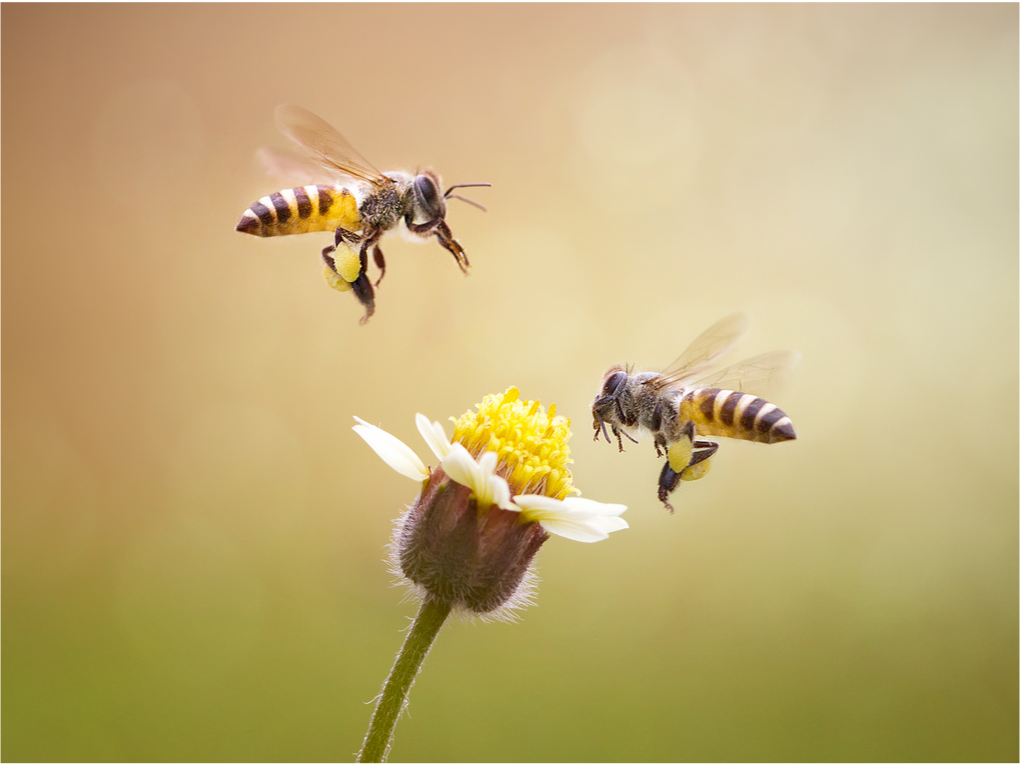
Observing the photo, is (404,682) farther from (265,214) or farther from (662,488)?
(265,214)

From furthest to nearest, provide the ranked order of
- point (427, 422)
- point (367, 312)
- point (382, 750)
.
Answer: point (367, 312)
point (427, 422)
point (382, 750)

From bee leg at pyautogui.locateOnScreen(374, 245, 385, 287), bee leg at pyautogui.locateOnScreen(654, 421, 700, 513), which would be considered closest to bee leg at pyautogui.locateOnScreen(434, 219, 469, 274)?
bee leg at pyautogui.locateOnScreen(374, 245, 385, 287)

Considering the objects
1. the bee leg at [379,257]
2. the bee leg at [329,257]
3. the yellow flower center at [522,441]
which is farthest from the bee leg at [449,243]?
the yellow flower center at [522,441]

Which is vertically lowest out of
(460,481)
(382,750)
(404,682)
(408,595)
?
(382,750)

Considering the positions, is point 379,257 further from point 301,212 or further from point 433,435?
point 433,435

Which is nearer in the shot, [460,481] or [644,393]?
[460,481]

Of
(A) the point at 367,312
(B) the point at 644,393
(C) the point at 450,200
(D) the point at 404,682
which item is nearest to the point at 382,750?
(D) the point at 404,682

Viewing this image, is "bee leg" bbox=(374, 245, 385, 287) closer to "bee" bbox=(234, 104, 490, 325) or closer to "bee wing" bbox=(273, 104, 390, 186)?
"bee" bbox=(234, 104, 490, 325)

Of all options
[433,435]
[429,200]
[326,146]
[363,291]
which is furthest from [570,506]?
[326,146]
